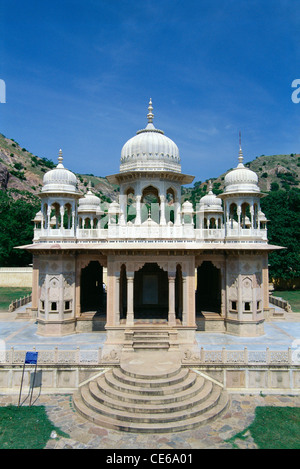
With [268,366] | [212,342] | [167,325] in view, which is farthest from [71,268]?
[268,366]

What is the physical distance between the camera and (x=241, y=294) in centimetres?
2033

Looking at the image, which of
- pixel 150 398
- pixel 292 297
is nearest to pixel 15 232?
pixel 292 297

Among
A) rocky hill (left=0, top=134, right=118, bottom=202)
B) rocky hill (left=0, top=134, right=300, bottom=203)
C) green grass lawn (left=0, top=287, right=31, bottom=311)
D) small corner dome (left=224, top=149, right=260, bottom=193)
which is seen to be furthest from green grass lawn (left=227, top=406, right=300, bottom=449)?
rocky hill (left=0, top=134, right=300, bottom=203)

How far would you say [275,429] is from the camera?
12016 mm

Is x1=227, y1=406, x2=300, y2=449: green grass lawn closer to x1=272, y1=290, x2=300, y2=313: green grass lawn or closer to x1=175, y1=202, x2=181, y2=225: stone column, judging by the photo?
x1=175, y1=202, x2=181, y2=225: stone column

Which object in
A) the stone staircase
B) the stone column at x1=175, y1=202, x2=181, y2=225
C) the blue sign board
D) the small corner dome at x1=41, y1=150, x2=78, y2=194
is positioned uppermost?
the small corner dome at x1=41, y1=150, x2=78, y2=194

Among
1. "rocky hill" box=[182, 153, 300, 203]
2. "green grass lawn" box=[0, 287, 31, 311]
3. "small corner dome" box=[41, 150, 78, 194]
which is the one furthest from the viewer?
"rocky hill" box=[182, 153, 300, 203]

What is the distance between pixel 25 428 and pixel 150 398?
14.8ft

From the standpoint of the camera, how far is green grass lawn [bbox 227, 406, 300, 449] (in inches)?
441

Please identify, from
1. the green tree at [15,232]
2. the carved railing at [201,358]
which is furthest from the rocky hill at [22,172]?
the carved railing at [201,358]

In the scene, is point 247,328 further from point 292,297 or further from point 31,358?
point 292,297

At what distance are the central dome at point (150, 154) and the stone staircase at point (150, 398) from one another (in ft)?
36.5

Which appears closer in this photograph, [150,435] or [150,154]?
[150,435]

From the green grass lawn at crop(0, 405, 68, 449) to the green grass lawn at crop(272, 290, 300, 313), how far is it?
23031mm
